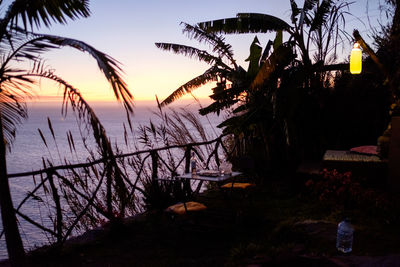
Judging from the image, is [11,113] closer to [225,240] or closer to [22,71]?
[22,71]

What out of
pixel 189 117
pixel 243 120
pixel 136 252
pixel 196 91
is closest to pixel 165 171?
pixel 189 117

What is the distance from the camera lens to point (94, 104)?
308 centimetres

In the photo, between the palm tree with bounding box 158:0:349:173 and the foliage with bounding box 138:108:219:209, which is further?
the palm tree with bounding box 158:0:349:173

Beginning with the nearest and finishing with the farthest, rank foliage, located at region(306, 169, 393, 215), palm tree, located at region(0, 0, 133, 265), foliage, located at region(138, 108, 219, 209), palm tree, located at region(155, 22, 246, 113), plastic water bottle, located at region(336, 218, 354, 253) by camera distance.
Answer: palm tree, located at region(0, 0, 133, 265) < plastic water bottle, located at region(336, 218, 354, 253) < foliage, located at region(306, 169, 393, 215) < foliage, located at region(138, 108, 219, 209) < palm tree, located at region(155, 22, 246, 113)

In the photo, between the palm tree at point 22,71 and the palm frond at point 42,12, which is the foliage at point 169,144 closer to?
the palm tree at point 22,71

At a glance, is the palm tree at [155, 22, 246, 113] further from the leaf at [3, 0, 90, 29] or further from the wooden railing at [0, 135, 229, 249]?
the leaf at [3, 0, 90, 29]

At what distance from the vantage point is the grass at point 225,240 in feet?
12.1

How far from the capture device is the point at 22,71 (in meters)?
3.13

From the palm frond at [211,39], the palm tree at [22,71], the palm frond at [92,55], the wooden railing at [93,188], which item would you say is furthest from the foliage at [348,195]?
the palm frond at [211,39]

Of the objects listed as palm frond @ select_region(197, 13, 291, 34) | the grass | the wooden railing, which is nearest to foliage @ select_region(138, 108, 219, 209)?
the wooden railing

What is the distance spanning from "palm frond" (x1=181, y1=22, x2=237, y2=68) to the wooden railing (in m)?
2.64

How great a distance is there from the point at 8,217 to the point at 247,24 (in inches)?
269

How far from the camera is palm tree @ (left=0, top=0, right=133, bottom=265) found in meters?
2.99

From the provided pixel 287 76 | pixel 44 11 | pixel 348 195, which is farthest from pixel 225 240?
pixel 287 76
